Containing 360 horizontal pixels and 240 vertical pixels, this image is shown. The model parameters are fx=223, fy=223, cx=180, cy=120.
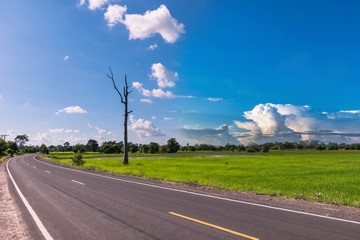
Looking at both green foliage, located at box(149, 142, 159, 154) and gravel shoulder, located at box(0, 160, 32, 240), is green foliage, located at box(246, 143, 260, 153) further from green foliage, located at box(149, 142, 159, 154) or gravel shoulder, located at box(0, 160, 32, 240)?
gravel shoulder, located at box(0, 160, 32, 240)

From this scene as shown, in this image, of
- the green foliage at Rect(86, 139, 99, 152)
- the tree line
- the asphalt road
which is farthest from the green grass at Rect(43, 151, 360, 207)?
the green foliage at Rect(86, 139, 99, 152)

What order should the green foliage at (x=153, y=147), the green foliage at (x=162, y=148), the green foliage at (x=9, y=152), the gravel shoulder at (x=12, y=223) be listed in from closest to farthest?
the gravel shoulder at (x=12, y=223) → the green foliage at (x=9, y=152) → the green foliage at (x=153, y=147) → the green foliage at (x=162, y=148)

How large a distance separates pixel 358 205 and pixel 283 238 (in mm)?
5471

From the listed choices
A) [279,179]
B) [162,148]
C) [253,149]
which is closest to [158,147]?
[162,148]

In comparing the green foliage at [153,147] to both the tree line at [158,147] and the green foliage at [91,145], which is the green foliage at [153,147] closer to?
the tree line at [158,147]

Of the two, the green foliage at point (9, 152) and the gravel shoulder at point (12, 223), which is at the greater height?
the green foliage at point (9, 152)

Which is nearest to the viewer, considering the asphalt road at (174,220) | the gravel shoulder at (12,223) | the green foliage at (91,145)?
the asphalt road at (174,220)

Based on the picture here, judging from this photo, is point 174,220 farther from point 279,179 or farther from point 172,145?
point 172,145

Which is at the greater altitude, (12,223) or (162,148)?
(162,148)

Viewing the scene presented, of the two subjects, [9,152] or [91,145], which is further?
[91,145]

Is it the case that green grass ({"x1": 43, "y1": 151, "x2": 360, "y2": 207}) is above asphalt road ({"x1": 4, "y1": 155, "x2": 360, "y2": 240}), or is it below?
below

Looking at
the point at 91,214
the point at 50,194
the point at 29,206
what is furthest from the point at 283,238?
the point at 50,194

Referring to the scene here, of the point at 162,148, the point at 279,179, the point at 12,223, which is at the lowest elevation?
the point at 279,179

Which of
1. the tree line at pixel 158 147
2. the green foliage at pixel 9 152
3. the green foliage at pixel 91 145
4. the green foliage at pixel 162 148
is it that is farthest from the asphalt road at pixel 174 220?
the green foliage at pixel 91 145
